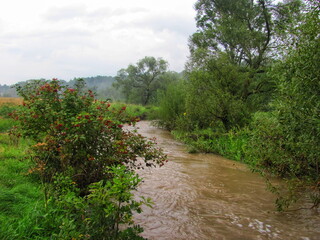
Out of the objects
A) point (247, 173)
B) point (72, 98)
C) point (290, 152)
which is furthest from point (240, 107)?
point (72, 98)

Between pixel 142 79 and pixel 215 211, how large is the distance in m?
39.9

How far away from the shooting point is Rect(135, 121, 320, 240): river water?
178 inches

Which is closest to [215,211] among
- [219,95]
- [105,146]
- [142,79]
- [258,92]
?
[105,146]

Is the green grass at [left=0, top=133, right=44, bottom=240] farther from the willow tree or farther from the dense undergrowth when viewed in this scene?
the willow tree

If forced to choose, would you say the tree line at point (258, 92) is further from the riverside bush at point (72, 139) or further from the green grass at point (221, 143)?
the riverside bush at point (72, 139)

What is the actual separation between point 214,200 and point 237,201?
0.54 metres

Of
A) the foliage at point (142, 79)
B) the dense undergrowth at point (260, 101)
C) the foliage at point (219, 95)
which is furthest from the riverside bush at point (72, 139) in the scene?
the foliage at point (142, 79)

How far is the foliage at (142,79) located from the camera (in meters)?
43.2

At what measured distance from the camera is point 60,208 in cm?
386

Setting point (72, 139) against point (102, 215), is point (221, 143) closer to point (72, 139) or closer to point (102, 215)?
point (72, 139)

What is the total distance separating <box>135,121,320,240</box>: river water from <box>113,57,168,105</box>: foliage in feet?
116

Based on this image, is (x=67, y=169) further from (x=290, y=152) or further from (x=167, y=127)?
(x=167, y=127)

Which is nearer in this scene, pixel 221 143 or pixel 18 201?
pixel 18 201

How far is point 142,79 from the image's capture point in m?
44.1
